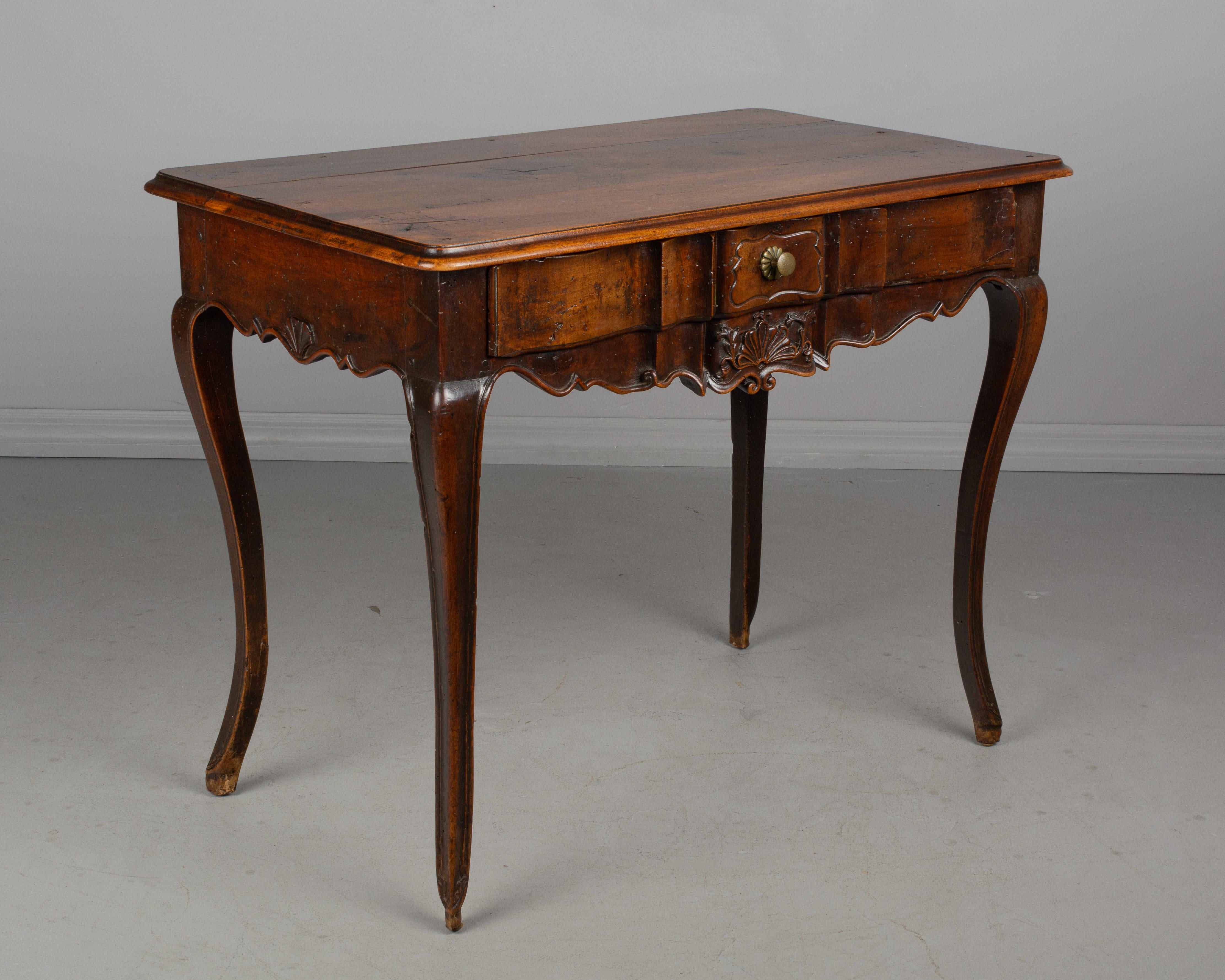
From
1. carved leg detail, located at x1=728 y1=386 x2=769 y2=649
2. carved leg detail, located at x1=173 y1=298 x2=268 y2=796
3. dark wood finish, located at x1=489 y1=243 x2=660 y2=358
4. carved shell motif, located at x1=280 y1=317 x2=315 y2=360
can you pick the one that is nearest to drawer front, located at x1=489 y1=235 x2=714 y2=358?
dark wood finish, located at x1=489 y1=243 x2=660 y2=358

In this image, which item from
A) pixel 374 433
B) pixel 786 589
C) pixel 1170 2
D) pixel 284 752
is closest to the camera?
pixel 284 752

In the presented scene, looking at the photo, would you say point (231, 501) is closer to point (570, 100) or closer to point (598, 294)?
point (598, 294)

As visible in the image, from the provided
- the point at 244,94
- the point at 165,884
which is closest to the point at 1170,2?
the point at 244,94

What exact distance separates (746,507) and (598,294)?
1099mm

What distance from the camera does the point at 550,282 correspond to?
185cm

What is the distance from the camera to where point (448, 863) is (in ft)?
6.74

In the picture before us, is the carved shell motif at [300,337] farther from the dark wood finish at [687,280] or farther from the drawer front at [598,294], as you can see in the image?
the dark wood finish at [687,280]

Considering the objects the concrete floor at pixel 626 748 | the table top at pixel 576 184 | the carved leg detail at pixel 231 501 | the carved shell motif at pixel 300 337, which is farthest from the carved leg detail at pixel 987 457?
the carved leg detail at pixel 231 501

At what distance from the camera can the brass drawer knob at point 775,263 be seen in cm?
203

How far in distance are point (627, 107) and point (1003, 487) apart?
5.01 feet

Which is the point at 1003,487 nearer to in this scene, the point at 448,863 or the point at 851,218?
the point at 851,218

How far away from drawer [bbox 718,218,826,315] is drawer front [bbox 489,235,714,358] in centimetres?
3

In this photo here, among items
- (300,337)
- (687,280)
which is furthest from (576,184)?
(300,337)

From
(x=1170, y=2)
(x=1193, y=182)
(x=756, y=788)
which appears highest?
(x=1170, y=2)
